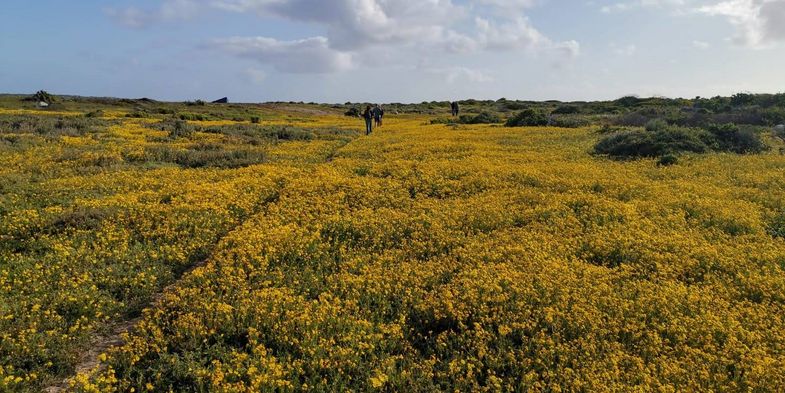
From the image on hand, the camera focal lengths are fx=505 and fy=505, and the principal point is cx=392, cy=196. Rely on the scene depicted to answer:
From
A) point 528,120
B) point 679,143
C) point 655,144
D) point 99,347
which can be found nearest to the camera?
point 99,347

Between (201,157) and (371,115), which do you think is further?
(371,115)

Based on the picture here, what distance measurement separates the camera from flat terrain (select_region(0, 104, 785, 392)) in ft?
21.2

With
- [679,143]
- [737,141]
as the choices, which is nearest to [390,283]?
[679,143]

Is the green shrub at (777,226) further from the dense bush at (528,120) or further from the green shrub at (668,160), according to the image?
the dense bush at (528,120)

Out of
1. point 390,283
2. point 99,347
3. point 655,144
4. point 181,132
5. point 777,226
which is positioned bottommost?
point 99,347

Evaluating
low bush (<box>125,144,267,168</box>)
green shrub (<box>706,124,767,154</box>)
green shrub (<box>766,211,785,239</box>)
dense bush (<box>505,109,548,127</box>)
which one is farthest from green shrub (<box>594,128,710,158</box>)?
dense bush (<box>505,109,548,127</box>)

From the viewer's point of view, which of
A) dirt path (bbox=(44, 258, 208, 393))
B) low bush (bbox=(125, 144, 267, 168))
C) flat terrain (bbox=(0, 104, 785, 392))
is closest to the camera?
dirt path (bbox=(44, 258, 208, 393))

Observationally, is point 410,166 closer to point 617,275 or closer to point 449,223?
point 449,223

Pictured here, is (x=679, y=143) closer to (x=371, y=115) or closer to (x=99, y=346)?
(x=371, y=115)

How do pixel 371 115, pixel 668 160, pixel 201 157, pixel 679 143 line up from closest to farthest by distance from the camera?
pixel 668 160 < pixel 201 157 < pixel 679 143 < pixel 371 115

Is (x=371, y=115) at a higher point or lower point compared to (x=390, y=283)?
higher

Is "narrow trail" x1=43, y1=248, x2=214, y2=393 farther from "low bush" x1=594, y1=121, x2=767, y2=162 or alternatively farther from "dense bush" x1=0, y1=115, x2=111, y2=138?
"dense bush" x1=0, y1=115, x2=111, y2=138

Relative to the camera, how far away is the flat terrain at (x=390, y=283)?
21.2 ft

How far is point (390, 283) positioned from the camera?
8898 mm
